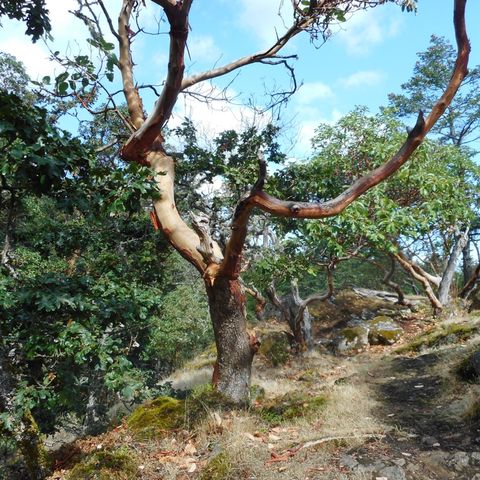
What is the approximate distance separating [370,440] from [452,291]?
1349cm

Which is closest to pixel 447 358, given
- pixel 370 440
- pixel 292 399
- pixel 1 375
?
pixel 292 399

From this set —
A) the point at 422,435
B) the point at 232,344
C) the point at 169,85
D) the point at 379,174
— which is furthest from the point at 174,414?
the point at 169,85

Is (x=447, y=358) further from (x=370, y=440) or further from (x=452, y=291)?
(x=452, y=291)

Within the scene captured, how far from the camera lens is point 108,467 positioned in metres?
4.21

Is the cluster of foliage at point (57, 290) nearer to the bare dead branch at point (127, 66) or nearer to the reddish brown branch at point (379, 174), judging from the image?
the reddish brown branch at point (379, 174)

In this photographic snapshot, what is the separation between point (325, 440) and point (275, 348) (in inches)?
351

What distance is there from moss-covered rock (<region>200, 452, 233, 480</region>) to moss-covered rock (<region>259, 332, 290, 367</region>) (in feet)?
28.9

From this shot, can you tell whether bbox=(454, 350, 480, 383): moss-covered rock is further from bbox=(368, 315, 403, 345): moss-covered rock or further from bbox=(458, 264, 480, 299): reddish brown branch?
bbox=(458, 264, 480, 299): reddish brown branch

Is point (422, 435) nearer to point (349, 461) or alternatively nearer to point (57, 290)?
point (349, 461)

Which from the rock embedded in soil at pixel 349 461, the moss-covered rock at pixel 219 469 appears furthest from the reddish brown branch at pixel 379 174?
the moss-covered rock at pixel 219 469

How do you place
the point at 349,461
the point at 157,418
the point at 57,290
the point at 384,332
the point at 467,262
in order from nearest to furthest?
the point at 57,290 < the point at 349,461 < the point at 157,418 < the point at 384,332 < the point at 467,262

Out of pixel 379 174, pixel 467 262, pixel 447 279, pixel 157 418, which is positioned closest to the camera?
pixel 379 174

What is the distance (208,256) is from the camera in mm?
5461

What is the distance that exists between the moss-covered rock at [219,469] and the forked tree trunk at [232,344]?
1.43 meters
